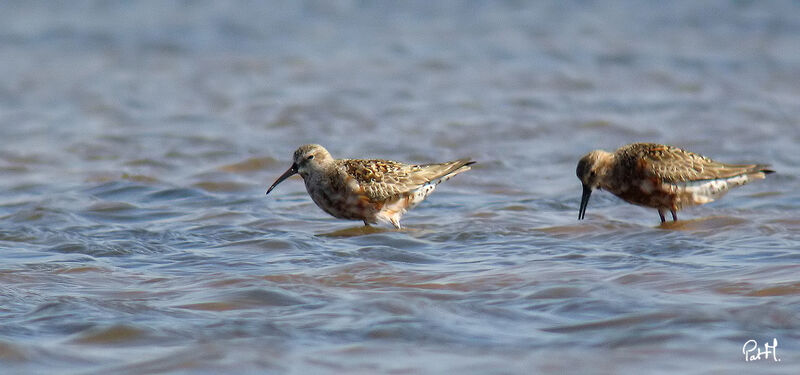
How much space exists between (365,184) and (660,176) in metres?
2.48

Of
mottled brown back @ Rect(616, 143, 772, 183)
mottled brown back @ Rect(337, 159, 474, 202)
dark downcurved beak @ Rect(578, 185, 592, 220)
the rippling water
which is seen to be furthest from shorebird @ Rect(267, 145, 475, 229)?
mottled brown back @ Rect(616, 143, 772, 183)

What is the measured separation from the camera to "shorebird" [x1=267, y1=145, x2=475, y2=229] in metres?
9.47

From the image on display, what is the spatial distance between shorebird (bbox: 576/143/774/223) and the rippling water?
0.22 m

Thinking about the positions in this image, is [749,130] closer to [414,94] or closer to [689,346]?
[414,94]

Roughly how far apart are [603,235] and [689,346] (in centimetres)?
327

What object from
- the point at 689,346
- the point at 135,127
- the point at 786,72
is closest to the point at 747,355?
the point at 689,346

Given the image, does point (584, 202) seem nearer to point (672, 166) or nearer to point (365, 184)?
point (672, 166)

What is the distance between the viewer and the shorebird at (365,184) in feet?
31.1

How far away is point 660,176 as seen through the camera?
370 inches

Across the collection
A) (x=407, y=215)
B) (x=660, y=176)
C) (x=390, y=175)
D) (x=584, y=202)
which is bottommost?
(x=407, y=215)

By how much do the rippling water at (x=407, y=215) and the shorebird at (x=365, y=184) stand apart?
0.87ft

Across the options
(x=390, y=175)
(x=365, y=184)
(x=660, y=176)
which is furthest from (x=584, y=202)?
(x=365, y=184)

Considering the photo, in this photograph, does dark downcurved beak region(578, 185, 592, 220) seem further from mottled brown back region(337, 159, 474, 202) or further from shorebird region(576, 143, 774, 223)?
mottled brown back region(337, 159, 474, 202)

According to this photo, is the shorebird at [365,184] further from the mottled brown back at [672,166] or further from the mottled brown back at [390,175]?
the mottled brown back at [672,166]
